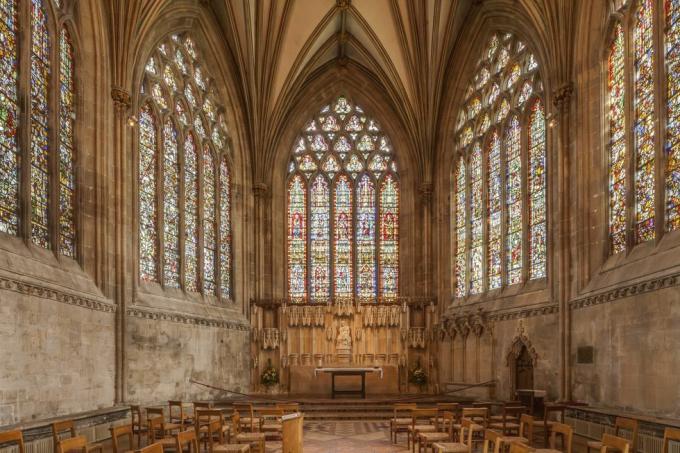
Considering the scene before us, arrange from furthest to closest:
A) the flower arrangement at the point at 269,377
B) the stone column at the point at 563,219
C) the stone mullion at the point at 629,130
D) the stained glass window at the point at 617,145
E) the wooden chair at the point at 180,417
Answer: the flower arrangement at the point at 269,377 < the stone column at the point at 563,219 < the stained glass window at the point at 617,145 < the stone mullion at the point at 629,130 < the wooden chair at the point at 180,417

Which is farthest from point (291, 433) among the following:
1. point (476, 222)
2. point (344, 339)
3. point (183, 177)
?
point (344, 339)

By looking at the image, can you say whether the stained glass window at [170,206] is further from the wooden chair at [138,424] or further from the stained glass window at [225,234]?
the wooden chair at [138,424]

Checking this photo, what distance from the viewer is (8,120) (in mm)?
15461

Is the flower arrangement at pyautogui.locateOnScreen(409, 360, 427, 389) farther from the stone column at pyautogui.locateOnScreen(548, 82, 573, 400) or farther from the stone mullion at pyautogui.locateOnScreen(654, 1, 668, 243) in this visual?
the stone mullion at pyautogui.locateOnScreen(654, 1, 668, 243)

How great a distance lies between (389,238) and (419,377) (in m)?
6.26

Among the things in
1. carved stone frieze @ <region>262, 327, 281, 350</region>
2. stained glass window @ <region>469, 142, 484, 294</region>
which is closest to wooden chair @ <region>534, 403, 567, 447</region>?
stained glass window @ <region>469, 142, 484, 294</region>

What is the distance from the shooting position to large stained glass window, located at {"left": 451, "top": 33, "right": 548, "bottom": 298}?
22.8 meters

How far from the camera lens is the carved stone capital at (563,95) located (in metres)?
20.0

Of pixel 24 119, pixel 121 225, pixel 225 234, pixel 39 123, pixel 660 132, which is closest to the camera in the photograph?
pixel 660 132

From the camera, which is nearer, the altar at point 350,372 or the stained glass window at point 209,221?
the altar at point 350,372

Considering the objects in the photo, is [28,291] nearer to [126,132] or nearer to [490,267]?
[126,132]

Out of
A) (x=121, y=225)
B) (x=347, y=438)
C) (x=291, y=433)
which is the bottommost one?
(x=347, y=438)

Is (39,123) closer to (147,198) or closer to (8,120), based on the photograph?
(8,120)

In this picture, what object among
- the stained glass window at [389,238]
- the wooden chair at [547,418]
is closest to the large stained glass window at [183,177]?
the stained glass window at [389,238]
